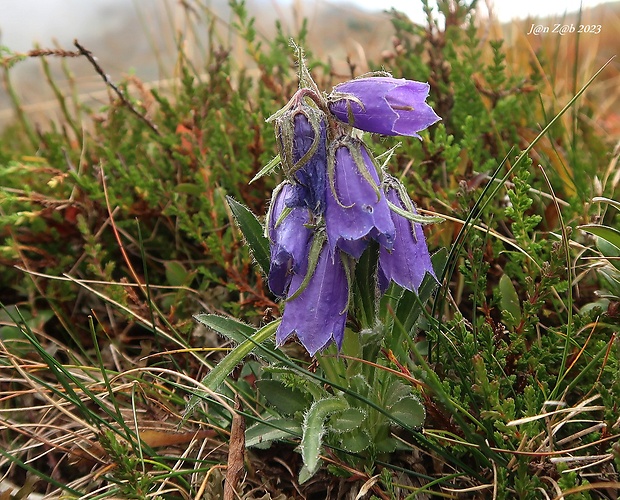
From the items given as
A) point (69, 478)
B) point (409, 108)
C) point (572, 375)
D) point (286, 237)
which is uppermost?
point (409, 108)

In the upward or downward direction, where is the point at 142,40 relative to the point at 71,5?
downward

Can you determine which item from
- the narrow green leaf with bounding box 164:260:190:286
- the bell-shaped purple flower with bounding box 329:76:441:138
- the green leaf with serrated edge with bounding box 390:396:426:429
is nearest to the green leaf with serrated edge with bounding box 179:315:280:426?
the green leaf with serrated edge with bounding box 390:396:426:429

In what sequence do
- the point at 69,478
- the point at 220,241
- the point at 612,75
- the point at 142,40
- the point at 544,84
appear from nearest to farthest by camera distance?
the point at 69,478 → the point at 220,241 → the point at 544,84 → the point at 612,75 → the point at 142,40

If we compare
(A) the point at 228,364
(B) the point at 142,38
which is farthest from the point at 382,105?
(B) the point at 142,38

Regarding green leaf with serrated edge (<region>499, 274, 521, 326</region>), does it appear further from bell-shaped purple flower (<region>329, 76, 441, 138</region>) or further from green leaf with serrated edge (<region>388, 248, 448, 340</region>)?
bell-shaped purple flower (<region>329, 76, 441, 138</region>)

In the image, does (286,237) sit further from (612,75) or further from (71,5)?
(71,5)

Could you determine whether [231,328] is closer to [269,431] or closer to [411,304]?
[269,431]

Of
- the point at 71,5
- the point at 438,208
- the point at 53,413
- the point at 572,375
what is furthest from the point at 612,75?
the point at 71,5
